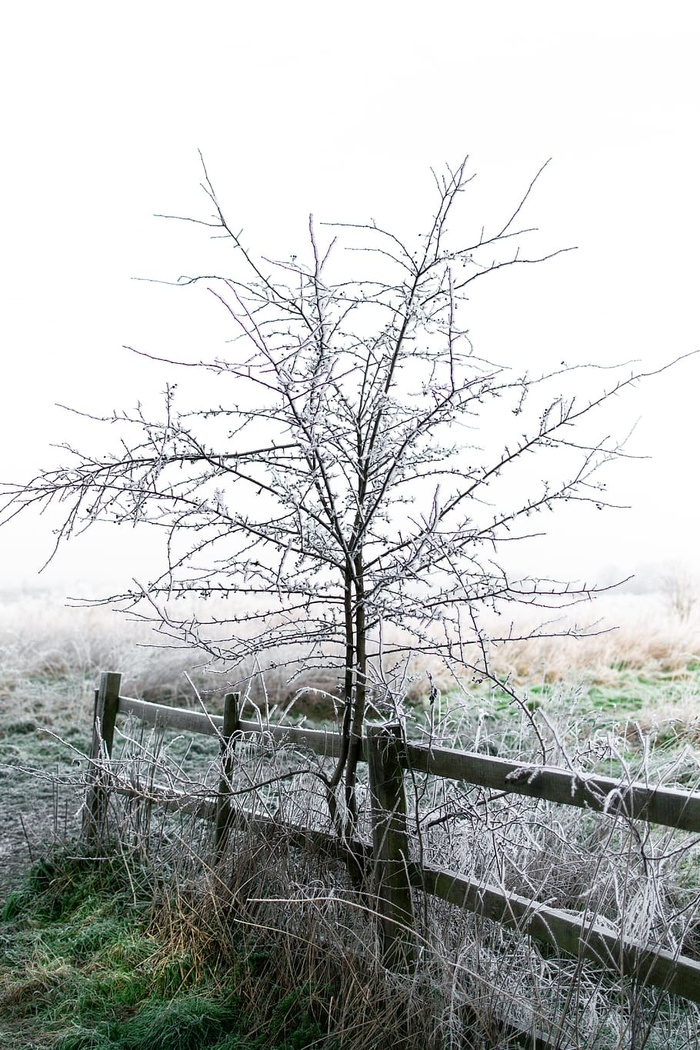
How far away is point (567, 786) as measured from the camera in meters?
3.09

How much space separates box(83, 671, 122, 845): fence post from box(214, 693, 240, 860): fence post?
0.91m

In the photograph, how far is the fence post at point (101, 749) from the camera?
5.82 metres

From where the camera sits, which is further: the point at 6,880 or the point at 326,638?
the point at 6,880

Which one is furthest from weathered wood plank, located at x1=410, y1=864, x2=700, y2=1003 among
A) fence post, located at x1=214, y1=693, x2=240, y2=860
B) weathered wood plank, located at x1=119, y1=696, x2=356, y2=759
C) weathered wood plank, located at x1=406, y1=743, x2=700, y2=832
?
fence post, located at x1=214, y1=693, x2=240, y2=860

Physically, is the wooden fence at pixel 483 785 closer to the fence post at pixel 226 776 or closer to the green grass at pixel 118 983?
the fence post at pixel 226 776

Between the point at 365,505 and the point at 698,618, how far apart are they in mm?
10809

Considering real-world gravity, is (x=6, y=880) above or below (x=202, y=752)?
below

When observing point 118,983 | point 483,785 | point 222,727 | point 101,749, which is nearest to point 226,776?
point 222,727

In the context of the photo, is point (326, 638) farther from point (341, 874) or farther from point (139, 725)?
point (139, 725)

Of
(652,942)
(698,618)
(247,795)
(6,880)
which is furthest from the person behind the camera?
(698,618)

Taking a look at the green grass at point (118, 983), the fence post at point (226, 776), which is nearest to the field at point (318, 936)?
the green grass at point (118, 983)

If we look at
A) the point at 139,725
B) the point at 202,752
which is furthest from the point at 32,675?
the point at 139,725

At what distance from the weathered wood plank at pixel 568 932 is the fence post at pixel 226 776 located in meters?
1.23

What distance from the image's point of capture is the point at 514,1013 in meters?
3.31
